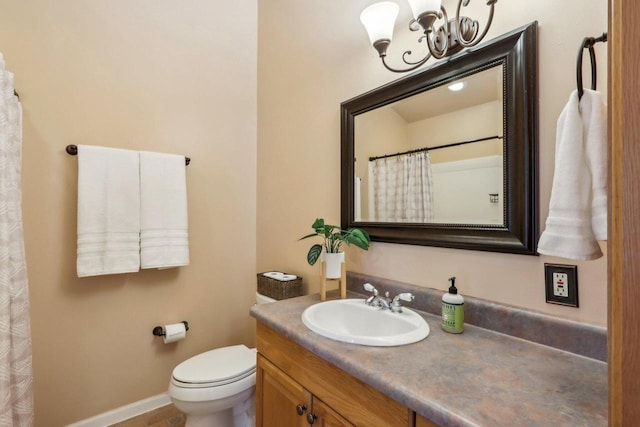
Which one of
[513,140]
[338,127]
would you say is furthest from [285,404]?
[338,127]

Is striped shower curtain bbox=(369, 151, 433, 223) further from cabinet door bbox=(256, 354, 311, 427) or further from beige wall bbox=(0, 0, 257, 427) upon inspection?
beige wall bbox=(0, 0, 257, 427)

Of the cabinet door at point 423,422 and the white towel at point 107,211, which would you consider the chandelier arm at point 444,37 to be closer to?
the cabinet door at point 423,422

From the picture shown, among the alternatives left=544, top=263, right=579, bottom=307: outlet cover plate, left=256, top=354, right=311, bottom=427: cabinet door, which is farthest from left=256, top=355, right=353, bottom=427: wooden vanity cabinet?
left=544, top=263, right=579, bottom=307: outlet cover plate

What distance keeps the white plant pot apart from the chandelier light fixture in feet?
2.77

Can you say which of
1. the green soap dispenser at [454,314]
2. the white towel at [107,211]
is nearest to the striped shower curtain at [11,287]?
the white towel at [107,211]

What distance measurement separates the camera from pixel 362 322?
121 cm

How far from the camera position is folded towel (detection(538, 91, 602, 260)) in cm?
68

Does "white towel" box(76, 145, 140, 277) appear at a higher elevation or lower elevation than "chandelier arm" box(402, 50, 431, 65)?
lower

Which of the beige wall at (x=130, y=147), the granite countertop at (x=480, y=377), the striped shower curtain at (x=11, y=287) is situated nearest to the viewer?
the granite countertop at (x=480, y=377)

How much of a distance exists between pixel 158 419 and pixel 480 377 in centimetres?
190

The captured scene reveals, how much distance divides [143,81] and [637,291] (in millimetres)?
2273

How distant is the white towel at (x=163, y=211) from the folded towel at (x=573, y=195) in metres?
1.81

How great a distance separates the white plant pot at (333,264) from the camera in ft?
4.49

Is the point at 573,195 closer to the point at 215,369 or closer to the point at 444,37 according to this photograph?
the point at 444,37
